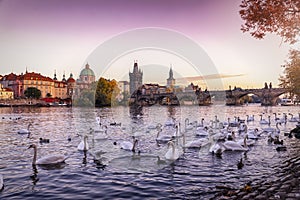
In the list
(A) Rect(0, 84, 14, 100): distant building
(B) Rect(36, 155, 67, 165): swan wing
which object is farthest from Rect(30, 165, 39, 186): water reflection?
(A) Rect(0, 84, 14, 100): distant building

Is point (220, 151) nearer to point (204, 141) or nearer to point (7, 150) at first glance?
point (204, 141)

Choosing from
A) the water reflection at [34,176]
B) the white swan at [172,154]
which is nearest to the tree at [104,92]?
the white swan at [172,154]

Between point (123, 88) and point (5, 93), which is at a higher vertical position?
point (5, 93)

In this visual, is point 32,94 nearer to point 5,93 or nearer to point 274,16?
point 5,93

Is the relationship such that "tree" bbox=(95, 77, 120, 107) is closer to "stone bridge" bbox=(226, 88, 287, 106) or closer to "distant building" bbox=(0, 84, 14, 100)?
"stone bridge" bbox=(226, 88, 287, 106)

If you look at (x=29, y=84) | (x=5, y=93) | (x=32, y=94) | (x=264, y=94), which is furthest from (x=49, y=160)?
(x=29, y=84)

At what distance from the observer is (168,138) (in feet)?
→ 53.9

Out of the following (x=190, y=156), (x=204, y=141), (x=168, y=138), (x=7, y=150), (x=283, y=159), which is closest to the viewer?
(x=283, y=159)

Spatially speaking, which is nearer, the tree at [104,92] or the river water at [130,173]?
the river water at [130,173]

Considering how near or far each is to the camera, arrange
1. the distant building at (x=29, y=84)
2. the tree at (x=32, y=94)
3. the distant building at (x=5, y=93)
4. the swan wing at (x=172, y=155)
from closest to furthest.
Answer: the swan wing at (x=172, y=155), the tree at (x=32, y=94), the distant building at (x=5, y=93), the distant building at (x=29, y=84)

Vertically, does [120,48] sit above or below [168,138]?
above

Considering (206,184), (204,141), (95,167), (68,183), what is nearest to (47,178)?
(68,183)

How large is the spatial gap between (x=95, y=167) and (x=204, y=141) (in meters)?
6.31

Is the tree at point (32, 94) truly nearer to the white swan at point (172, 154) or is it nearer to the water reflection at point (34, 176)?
the water reflection at point (34, 176)
